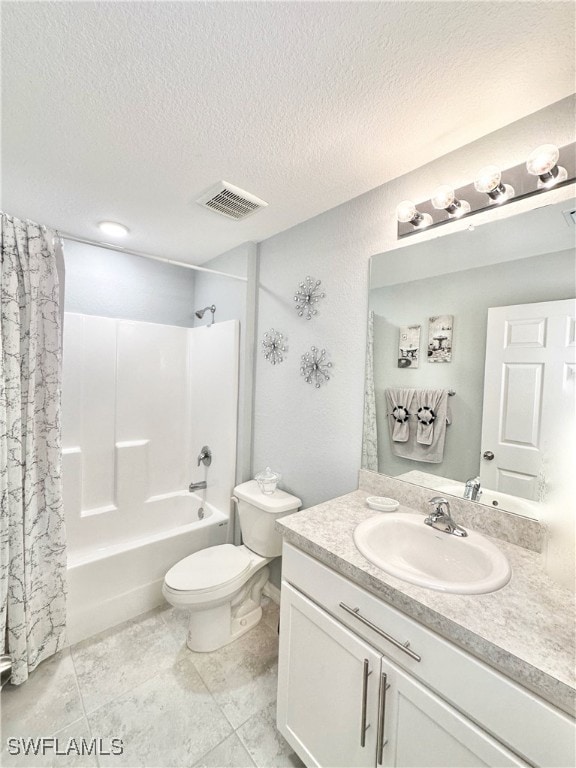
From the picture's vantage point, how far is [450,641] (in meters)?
0.75

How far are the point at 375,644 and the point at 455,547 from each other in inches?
16.7

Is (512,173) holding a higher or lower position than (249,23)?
lower

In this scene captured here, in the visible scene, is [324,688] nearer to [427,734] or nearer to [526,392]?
[427,734]

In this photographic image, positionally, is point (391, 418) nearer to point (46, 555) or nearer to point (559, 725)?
point (559, 725)

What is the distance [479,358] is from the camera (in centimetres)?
121

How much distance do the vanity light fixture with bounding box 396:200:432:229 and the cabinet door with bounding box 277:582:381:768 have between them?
1533mm

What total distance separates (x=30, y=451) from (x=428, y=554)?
1.75m

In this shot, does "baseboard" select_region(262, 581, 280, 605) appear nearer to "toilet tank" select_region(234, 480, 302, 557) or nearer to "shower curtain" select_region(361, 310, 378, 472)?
"toilet tank" select_region(234, 480, 302, 557)

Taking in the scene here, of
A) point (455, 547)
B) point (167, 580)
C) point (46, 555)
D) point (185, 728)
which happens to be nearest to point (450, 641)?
point (455, 547)

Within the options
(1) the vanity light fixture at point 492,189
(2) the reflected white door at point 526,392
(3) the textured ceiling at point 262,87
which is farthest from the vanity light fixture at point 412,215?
(2) the reflected white door at point 526,392

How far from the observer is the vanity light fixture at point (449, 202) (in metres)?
1.22

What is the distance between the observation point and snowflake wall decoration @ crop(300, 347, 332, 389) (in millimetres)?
1742

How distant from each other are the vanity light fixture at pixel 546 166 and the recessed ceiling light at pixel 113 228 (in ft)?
6.80

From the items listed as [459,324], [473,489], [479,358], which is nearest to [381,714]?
[473,489]
